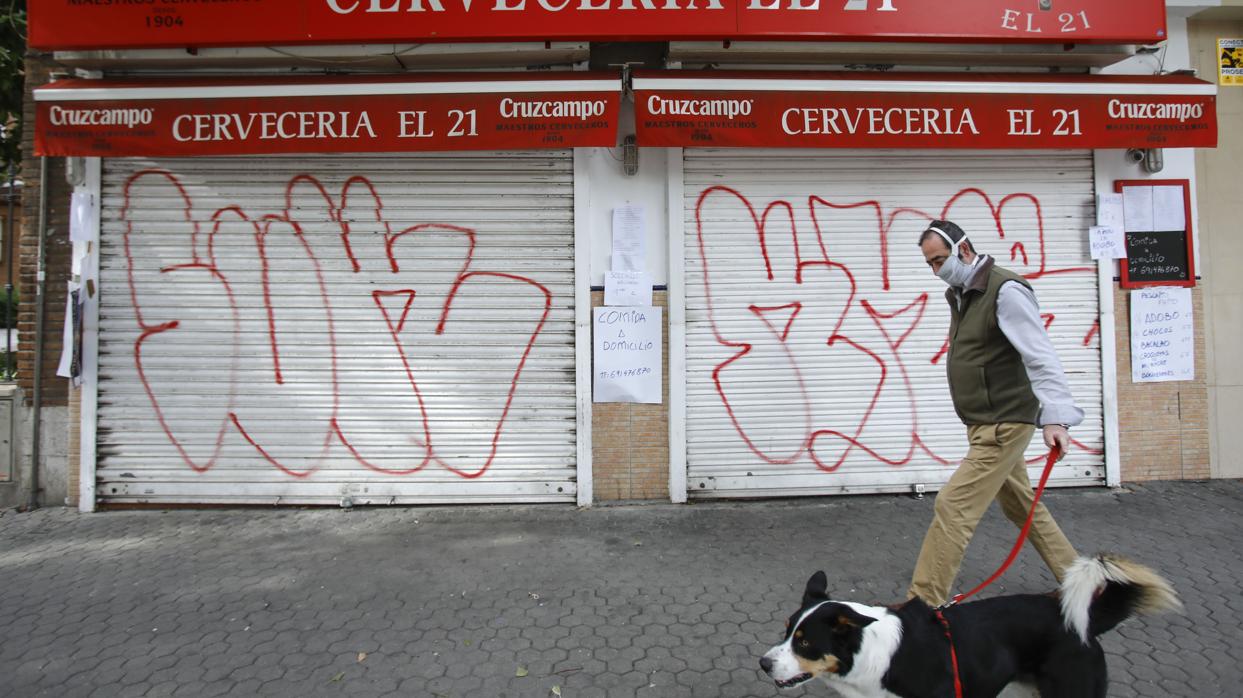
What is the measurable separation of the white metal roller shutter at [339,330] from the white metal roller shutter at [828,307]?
1.15 meters

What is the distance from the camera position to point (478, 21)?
5.04 meters

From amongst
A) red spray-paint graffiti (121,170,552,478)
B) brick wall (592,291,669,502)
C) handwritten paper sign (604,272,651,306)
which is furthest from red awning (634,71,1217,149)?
red spray-paint graffiti (121,170,552,478)

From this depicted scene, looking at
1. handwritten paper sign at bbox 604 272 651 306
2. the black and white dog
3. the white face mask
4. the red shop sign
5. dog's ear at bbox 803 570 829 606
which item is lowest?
the black and white dog

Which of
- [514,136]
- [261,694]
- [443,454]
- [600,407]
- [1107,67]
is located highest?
[1107,67]

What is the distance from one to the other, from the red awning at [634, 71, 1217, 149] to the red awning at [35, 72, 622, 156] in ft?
2.00

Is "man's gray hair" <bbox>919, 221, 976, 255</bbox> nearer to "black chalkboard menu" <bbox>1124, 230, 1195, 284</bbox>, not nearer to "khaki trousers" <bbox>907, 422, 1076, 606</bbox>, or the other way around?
"khaki trousers" <bbox>907, 422, 1076, 606</bbox>

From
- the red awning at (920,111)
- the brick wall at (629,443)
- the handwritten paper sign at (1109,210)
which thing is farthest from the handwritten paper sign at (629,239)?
the handwritten paper sign at (1109,210)

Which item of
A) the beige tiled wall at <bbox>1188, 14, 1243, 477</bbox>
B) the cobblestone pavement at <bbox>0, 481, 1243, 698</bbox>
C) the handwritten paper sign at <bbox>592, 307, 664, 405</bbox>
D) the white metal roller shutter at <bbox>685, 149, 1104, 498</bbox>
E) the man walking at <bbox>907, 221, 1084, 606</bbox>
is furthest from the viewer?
the beige tiled wall at <bbox>1188, 14, 1243, 477</bbox>

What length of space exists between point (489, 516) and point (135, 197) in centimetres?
377

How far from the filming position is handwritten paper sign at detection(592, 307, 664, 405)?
209 inches

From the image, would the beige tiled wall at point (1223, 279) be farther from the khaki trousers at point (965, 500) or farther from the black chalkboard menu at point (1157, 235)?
the khaki trousers at point (965, 500)

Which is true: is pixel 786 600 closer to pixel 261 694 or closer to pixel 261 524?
pixel 261 694

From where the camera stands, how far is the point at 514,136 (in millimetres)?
5012

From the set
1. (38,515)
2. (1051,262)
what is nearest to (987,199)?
(1051,262)
